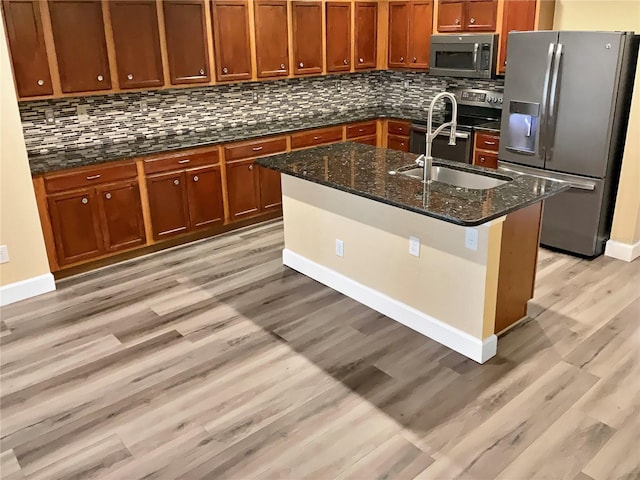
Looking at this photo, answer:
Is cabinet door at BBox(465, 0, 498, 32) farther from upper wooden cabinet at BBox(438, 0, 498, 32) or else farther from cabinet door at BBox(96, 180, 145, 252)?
cabinet door at BBox(96, 180, 145, 252)

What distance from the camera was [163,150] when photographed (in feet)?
14.9

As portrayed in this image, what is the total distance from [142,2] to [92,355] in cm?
282

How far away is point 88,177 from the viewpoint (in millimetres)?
4156

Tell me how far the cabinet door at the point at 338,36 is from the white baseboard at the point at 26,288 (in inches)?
139

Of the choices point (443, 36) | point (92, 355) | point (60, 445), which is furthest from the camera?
point (443, 36)

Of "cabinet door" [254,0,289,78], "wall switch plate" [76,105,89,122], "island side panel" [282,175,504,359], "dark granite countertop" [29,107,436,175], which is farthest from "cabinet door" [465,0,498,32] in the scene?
"wall switch plate" [76,105,89,122]

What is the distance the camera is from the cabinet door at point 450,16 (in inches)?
214

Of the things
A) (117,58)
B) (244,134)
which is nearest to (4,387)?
(117,58)

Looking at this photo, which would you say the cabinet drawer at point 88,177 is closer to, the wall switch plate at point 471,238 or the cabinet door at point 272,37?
the cabinet door at point 272,37

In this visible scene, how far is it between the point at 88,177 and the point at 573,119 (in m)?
3.72

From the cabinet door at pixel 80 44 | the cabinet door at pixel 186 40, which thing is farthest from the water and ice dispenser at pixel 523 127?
the cabinet door at pixel 80 44

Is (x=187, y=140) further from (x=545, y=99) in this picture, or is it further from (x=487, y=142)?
(x=545, y=99)

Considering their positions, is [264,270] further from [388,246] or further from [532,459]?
[532,459]

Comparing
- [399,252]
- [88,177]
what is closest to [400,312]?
[399,252]
